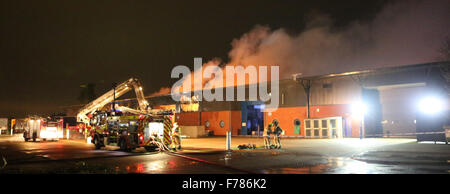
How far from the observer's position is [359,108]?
94.9 feet

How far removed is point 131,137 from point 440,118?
20123 millimetres

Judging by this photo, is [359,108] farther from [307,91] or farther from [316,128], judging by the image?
[307,91]

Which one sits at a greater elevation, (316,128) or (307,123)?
(307,123)

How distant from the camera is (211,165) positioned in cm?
1153

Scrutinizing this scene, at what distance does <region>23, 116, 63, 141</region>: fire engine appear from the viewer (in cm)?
2942

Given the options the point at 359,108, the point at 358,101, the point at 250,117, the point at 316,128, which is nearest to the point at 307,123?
the point at 316,128

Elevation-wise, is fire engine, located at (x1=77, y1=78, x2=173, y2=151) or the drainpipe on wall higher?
the drainpipe on wall

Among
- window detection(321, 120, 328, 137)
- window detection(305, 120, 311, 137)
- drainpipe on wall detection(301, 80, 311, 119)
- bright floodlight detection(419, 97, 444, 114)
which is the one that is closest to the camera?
bright floodlight detection(419, 97, 444, 114)

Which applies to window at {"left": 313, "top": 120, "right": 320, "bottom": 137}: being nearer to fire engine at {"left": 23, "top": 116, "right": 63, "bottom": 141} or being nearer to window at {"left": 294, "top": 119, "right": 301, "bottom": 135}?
window at {"left": 294, "top": 119, "right": 301, "bottom": 135}

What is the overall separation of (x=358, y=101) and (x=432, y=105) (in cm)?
698

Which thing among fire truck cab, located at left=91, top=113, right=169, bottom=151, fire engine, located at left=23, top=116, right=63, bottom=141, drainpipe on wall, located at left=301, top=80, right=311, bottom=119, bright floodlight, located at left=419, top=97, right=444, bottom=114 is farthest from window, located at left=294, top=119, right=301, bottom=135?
fire engine, located at left=23, top=116, right=63, bottom=141

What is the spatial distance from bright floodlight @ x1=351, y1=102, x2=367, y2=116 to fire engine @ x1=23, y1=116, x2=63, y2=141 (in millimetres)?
27275

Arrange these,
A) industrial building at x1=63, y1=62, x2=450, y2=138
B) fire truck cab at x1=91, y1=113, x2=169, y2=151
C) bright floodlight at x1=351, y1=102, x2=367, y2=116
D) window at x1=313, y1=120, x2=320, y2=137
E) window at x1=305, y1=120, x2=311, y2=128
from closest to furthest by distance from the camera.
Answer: fire truck cab at x1=91, y1=113, x2=169, y2=151 → industrial building at x1=63, y1=62, x2=450, y2=138 → bright floodlight at x1=351, y1=102, x2=367, y2=116 → window at x1=313, y1=120, x2=320, y2=137 → window at x1=305, y1=120, x2=311, y2=128
